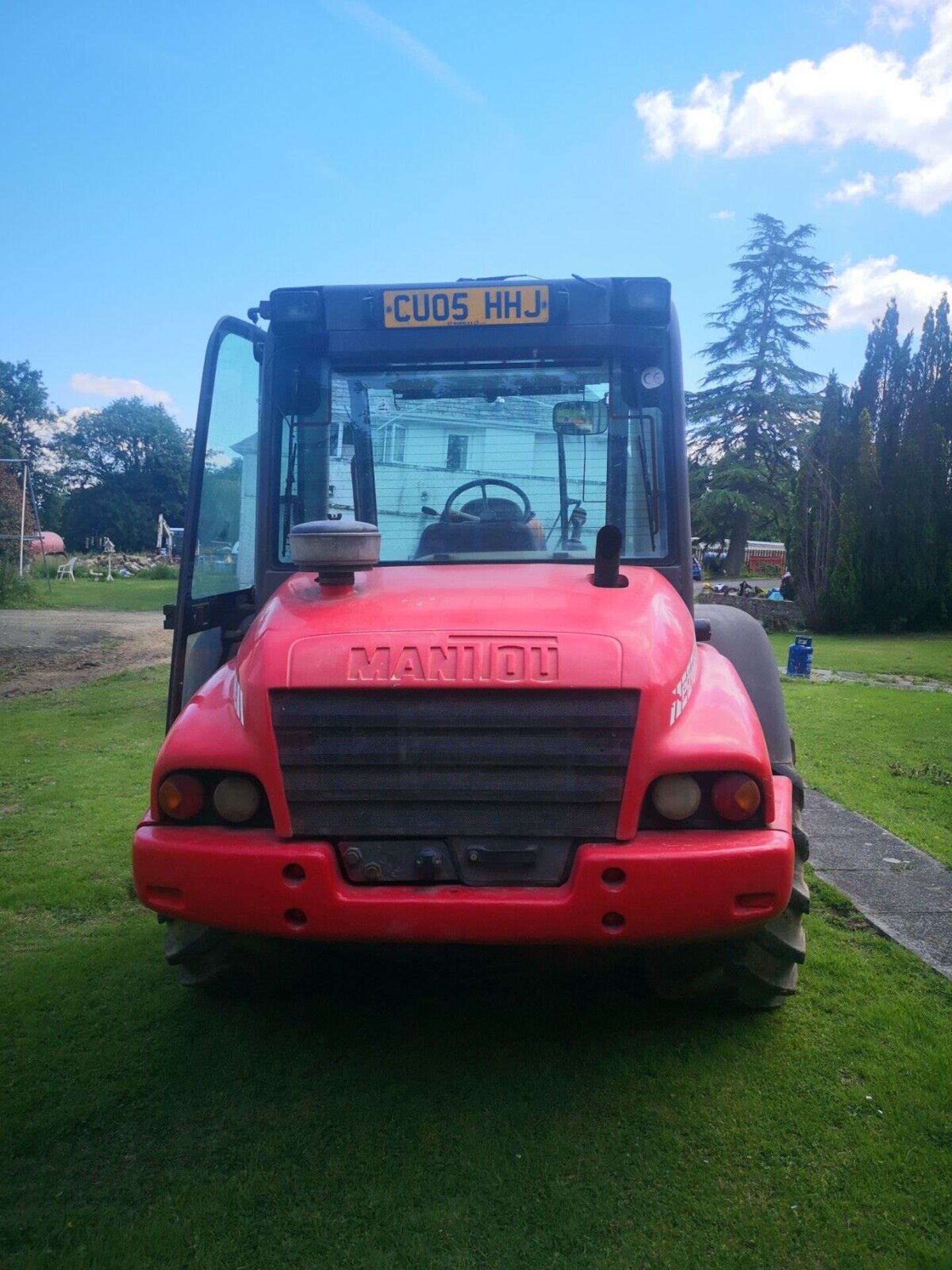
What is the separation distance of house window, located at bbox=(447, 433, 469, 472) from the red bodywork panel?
1.14m

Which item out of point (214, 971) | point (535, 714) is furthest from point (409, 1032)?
point (535, 714)

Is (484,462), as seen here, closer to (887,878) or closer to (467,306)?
(467,306)

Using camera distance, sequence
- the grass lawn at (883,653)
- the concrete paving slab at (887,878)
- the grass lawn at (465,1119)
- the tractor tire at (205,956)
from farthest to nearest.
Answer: the grass lawn at (883,653), the concrete paving slab at (887,878), the tractor tire at (205,956), the grass lawn at (465,1119)

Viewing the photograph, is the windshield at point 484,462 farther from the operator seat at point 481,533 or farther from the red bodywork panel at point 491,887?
the red bodywork panel at point 491,887

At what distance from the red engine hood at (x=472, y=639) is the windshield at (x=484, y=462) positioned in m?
0.61

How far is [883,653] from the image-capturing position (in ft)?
64.5

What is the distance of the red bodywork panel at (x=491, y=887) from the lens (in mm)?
2920

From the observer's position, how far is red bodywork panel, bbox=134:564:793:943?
2.92 metres

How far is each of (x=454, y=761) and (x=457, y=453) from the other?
5.38 feet

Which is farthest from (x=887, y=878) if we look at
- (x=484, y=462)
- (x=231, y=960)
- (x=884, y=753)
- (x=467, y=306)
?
(x=884, y=753)

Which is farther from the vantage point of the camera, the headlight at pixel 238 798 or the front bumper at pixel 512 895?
the headlight at pixel 238 798

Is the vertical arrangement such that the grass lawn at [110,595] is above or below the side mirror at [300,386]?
below

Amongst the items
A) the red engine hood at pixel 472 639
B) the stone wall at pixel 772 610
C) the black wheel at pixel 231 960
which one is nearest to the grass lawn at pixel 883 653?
the stone wall at pixel 772 610

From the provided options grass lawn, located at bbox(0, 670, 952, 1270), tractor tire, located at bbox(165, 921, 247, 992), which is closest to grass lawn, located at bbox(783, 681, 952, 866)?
grass lawn, located at bbox(0, 670, 952, 1270)
